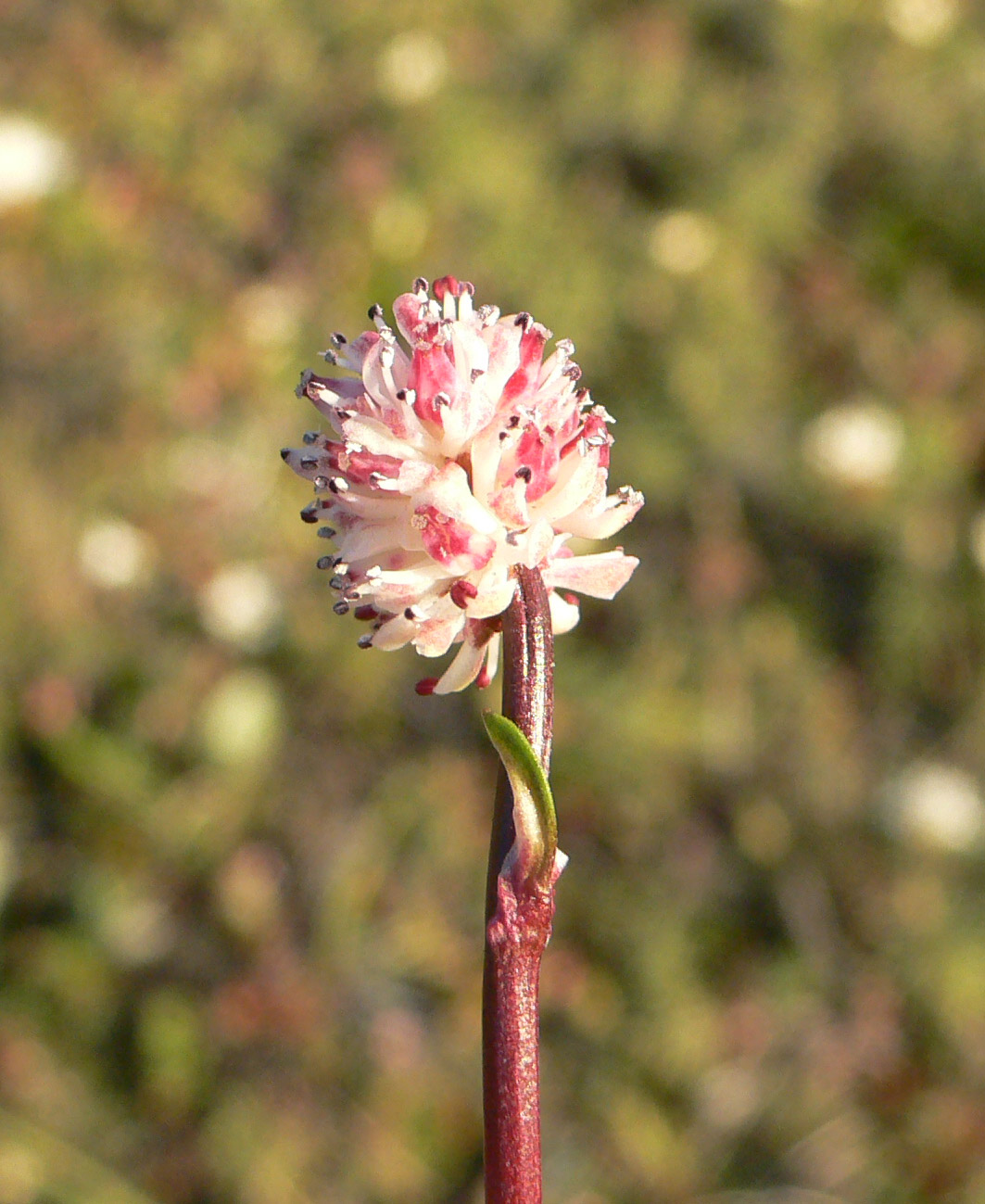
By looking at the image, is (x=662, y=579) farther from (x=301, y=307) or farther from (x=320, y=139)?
(x=320, y=139)

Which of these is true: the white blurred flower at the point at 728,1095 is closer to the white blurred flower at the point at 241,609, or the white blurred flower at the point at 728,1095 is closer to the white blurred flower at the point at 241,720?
the white blurred flower at the point at 241,720

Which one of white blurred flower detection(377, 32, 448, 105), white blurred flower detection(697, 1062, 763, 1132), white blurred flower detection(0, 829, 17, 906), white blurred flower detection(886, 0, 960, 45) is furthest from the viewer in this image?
white blurred flower detection(886, 0, 960, 45)

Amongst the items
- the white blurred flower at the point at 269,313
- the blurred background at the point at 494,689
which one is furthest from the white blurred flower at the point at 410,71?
the white blurred flower at the point at 269,313

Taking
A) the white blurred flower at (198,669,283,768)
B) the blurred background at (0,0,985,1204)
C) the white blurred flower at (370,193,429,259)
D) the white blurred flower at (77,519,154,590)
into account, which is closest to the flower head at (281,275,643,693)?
the blurred background at (0,0,985,1204)

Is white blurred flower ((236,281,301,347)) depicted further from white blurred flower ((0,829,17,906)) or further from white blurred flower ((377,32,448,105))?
white blurred flower ((0,829,17,906))

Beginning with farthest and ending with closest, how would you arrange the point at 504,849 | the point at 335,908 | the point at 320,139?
the point at 320,139, the point at 335,908, the point at 504,849

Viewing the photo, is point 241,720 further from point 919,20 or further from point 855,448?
point 919,20

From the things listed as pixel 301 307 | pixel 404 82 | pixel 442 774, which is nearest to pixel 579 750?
pixel 442 774
